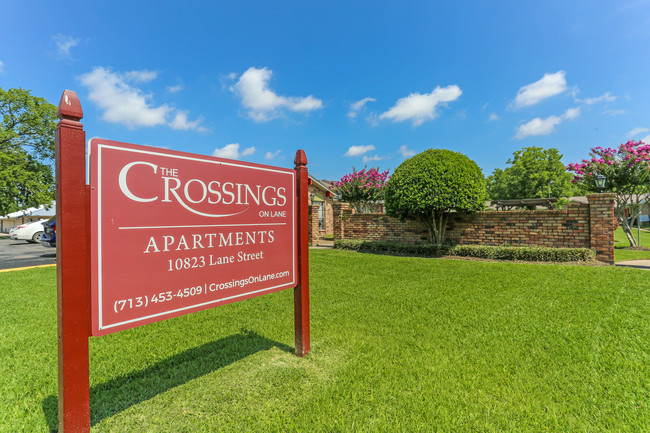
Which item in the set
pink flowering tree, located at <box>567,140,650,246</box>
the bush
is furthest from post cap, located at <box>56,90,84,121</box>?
pink flowering tree, located at <box>567,140,650,246</box>

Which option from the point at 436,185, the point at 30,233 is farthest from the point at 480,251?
the point at 30,233

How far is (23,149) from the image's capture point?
19141 millimetres

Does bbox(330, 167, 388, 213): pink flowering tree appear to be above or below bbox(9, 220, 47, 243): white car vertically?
above

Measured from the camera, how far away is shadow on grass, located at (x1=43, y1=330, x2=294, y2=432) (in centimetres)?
205

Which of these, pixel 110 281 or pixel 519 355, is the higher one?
pixel 110 281

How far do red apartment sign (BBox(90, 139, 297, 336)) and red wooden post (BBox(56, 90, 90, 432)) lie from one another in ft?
0.16

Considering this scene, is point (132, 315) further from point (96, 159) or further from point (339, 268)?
point (339, 268)

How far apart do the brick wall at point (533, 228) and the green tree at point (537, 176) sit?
20228 mm

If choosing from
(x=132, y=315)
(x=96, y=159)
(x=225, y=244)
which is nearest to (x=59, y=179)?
(x=96, y=159)

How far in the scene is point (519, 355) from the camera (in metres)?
2.68

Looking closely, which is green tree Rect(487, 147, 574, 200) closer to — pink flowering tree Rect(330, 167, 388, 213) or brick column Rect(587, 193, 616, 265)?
pink flowering tree Rect(330, 167, 388, 213)

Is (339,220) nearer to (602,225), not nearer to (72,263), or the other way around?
(602,225)

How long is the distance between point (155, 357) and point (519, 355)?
11.3 ft

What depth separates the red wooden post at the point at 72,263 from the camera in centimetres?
151
